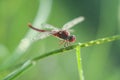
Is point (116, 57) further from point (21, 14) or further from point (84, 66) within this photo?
point (21, 14)

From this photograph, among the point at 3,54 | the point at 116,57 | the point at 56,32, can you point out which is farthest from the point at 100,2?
the point at 56,32

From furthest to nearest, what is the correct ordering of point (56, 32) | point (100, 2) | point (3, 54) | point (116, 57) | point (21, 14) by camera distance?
point (100, 2) < point (116, 57) < point (21, 14) < point (3, 54) < point (56, 32)

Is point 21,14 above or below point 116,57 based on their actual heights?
above

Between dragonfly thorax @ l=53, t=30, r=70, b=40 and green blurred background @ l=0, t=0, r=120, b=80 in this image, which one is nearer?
dragonfly thorax @ l=53, t=30, r=70, b=40

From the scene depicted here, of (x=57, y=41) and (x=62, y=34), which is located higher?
(x=57, y=41)

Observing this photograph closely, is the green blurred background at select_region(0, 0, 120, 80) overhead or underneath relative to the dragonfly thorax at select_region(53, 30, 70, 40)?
overhead

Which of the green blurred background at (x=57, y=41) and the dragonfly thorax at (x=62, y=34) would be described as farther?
the green blurred background at (x=57, y=41)

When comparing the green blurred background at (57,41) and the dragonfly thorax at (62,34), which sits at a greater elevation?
the green blurred background at (57,41)

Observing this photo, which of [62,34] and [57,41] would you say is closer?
[62,34]
